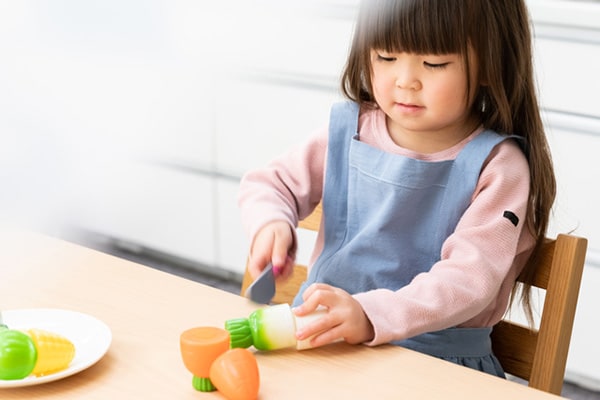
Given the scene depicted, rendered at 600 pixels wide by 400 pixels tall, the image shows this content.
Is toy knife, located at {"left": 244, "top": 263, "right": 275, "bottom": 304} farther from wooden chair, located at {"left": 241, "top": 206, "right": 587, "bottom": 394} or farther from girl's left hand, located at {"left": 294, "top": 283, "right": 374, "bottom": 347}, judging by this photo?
wooden chair, located at {"left": 241, "top": 206, "right": 587, "bottom": 394}

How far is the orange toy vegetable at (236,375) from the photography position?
61cm

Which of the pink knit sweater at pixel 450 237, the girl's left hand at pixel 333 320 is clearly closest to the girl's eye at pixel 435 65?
the pink knit sweater at pixel 450 237

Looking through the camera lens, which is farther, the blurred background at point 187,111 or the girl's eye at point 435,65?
the girl's eye at point 435,65

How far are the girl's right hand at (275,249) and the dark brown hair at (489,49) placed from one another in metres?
0.19

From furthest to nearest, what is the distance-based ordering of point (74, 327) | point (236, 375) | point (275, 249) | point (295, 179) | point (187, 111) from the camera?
point (187, 111)
point (295, 179)
point (275, 249)
point (74, 327)
point (236, 375)

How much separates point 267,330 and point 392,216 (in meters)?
0.27

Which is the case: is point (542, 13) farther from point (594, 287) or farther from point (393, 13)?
point (393, 13)

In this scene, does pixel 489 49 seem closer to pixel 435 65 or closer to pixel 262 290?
pixel 435 65

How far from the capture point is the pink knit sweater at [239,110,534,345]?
769 millimetres

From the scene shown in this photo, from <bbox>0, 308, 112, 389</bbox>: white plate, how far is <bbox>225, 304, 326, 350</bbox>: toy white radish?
95 mm

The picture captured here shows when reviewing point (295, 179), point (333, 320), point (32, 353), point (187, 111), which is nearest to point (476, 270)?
point (333, 320)

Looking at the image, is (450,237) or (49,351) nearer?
(49,351)

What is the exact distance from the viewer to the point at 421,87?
847mm

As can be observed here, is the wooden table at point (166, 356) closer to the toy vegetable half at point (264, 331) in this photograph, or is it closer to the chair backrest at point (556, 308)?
the toy vegetable half at point (264, 331)
